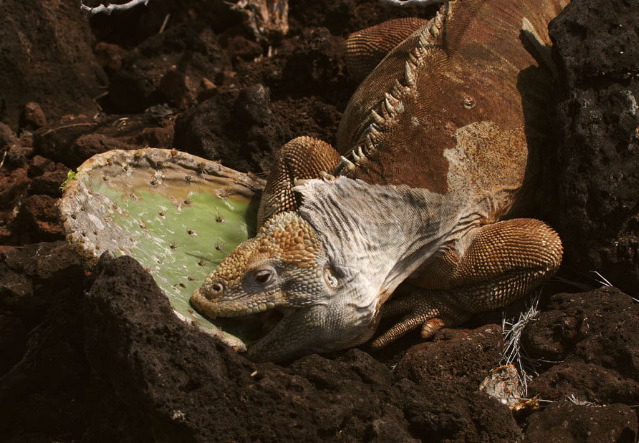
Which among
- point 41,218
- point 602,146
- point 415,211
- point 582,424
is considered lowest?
point 41,218

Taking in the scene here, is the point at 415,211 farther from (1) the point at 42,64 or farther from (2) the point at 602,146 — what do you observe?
(1) the point at 42,64

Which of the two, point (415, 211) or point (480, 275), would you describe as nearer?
point (415, 211)

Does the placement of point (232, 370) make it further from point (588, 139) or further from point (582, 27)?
point (582, 27)

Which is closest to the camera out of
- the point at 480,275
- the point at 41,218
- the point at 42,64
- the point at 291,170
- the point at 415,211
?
the point at 415,211

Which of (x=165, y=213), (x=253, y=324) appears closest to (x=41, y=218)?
(x=165, y=213)

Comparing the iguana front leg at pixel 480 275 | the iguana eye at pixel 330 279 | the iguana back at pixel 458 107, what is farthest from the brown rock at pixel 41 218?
the iguana front leg at pixel 480 275

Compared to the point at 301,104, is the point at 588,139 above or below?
above

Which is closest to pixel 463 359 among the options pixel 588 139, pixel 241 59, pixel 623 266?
pixel 623 266

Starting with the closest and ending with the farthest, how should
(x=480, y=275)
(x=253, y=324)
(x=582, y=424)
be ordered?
(x=582, y=424), (x=253, y=324), (x=480, y=275)
